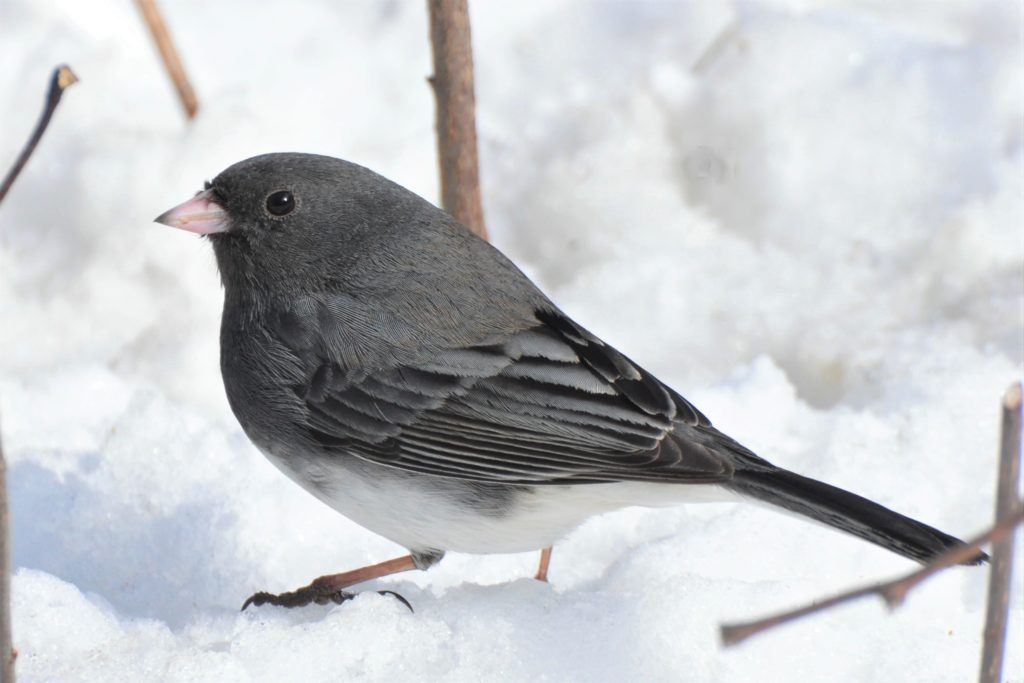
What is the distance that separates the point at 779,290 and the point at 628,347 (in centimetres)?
52

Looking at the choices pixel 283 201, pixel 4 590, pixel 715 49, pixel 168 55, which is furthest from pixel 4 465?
pixel 715 49

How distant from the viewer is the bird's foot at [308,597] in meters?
2.79

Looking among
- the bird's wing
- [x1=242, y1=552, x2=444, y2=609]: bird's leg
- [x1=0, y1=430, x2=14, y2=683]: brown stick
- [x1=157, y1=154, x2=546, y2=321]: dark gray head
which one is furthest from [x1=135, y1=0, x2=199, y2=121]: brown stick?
[x1=0, y1=430, x2=14, y2=683]: brown stick

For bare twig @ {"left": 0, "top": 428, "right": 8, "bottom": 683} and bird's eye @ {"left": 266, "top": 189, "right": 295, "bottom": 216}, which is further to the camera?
bird's eye @ {"left": 266, "top": 189, "right": 295, "bottom": 216}

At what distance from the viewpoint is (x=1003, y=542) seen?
154 cm

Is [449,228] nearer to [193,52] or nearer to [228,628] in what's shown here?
[228,628]

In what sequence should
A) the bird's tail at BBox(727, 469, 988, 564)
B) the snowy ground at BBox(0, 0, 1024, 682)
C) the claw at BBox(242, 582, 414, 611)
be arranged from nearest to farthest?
the bird's tail at BBox(727, 469, 988, 564) < the snowy ground at BBox(0, 0, 1024, 682) < the claw at BBox(242, 582, 414, 611)

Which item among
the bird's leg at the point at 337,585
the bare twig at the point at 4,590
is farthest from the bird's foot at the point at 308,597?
the bare twig at the point at 4,590

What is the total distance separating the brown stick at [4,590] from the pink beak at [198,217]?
46.8 inches

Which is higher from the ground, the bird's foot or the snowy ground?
the snowy ground

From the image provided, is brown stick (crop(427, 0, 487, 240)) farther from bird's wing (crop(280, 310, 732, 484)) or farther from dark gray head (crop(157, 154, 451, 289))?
bird's wing (crop(280, 310, 732, 484))

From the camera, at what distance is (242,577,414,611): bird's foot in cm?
279

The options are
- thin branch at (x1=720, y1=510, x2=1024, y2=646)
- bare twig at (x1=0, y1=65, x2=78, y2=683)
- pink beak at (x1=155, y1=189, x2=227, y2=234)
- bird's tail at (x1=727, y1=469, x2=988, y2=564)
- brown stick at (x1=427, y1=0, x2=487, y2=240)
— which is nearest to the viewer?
thin branch at (x1=720, y1=510, x2=1024, y2=646)

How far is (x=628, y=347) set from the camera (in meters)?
4.04
